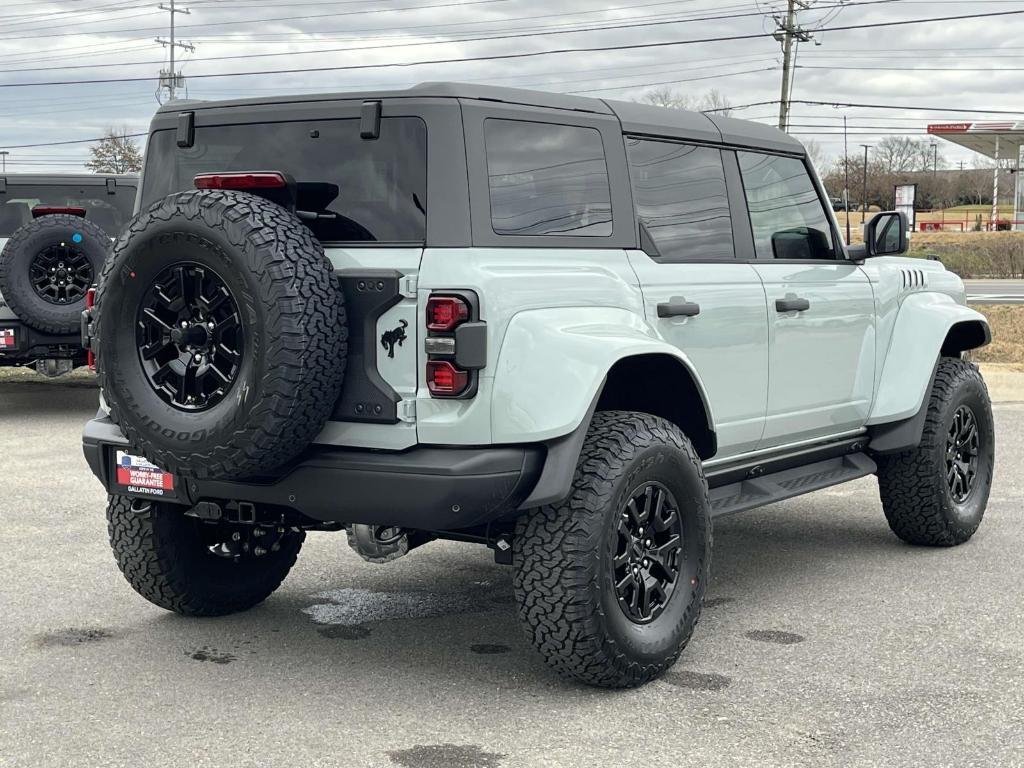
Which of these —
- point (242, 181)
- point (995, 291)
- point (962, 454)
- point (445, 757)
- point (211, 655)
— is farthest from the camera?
point (995, 291)

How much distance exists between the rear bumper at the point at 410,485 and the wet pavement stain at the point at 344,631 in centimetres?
94

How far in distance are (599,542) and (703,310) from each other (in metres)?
1.21

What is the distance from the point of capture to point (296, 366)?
13.2 feet

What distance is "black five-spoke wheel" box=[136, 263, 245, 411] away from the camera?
13.8 ft

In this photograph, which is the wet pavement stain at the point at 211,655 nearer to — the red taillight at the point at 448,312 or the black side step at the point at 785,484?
the red taillight at the point at 448,312

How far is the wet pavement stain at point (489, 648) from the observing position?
16.4 feet

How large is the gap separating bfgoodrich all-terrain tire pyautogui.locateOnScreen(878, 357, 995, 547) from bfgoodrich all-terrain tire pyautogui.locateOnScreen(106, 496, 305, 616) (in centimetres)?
297

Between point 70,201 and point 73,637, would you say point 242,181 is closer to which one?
point 73,637

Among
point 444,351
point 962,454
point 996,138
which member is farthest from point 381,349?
point 996,138

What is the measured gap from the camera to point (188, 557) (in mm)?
5281

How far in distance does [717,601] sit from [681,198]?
1728 millimetres

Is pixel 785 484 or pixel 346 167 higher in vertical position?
pixel 346 167

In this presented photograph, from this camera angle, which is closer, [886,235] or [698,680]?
[698,680]

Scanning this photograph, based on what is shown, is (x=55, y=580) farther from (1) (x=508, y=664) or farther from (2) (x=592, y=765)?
(2) (x=592, y=765)
